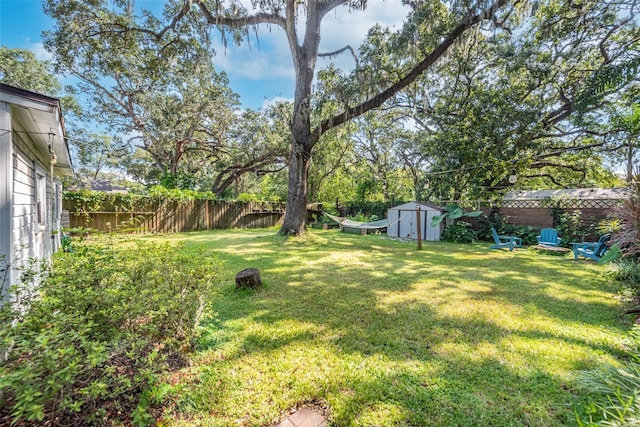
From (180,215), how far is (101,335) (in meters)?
9.13

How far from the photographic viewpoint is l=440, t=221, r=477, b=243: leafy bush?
8352mm

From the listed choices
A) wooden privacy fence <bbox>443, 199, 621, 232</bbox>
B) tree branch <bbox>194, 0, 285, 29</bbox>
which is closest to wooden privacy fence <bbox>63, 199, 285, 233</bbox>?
tree branch <bbox>194, 0, 285, 29</bbox>

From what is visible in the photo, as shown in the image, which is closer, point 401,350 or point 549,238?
point 401,350

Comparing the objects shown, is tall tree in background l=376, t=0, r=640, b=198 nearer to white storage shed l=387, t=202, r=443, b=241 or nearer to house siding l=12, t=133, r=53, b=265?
white storage shed l=387, t=202, r=443, b=241

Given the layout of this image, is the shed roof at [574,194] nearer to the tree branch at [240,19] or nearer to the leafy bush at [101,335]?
the tree branch at [240,19]

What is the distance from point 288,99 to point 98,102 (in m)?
8.23

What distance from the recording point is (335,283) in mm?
3594

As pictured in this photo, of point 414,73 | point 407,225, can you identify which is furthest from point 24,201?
point 407,225

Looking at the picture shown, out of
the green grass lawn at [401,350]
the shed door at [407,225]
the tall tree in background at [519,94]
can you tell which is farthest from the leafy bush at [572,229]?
the green grass lawn at [401,350]

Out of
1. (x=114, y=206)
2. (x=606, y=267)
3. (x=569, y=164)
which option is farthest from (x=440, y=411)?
(x=569, y=164)

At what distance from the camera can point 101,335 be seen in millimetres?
1408

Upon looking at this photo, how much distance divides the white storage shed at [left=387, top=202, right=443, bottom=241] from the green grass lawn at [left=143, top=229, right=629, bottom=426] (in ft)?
16.0

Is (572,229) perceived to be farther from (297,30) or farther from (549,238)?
(297,30)

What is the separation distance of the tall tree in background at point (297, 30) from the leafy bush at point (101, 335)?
536 centimetres
